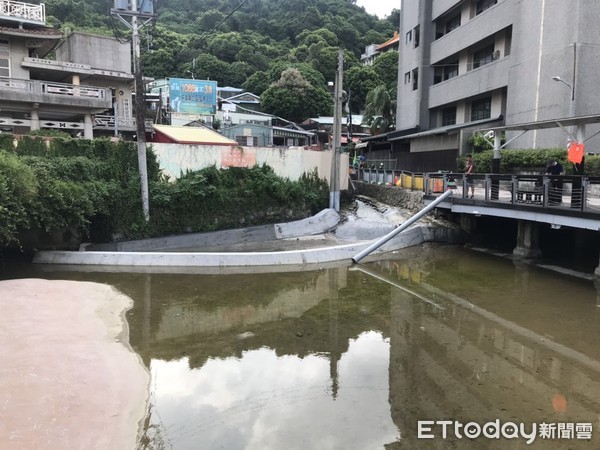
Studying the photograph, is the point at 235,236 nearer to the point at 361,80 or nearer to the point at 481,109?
the point at 481,109

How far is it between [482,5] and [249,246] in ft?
82.3

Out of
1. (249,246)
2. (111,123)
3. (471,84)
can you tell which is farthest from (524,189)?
(111,123)

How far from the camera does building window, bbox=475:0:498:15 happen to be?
30909mm

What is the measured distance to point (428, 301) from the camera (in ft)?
41.2

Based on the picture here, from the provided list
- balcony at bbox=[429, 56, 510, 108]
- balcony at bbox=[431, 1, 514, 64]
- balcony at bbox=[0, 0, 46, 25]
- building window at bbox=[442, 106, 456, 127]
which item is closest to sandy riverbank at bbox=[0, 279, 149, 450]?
balcony at bbox=[0, 0, 46, 25]

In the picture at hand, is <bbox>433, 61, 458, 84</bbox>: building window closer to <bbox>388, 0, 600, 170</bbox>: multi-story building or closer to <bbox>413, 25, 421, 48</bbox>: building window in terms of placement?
<bbox>388, 0, 600, 170</bbox>: multi-story building

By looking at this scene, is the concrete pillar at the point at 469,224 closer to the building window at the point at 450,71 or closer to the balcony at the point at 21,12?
the building window at the point at 450,71

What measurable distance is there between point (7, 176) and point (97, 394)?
972 centimetres

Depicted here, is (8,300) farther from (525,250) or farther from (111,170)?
(525,250)

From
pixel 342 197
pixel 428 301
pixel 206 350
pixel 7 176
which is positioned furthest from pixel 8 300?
pixel 342 197

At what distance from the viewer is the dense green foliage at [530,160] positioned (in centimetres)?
1872

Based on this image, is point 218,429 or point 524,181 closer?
point 218,429

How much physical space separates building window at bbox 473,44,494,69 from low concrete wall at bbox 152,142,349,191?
1442 centimetres

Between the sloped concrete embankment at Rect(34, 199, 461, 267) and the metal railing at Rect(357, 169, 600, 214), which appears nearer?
the metal railing at Rect(357, 169, 600, 214)
